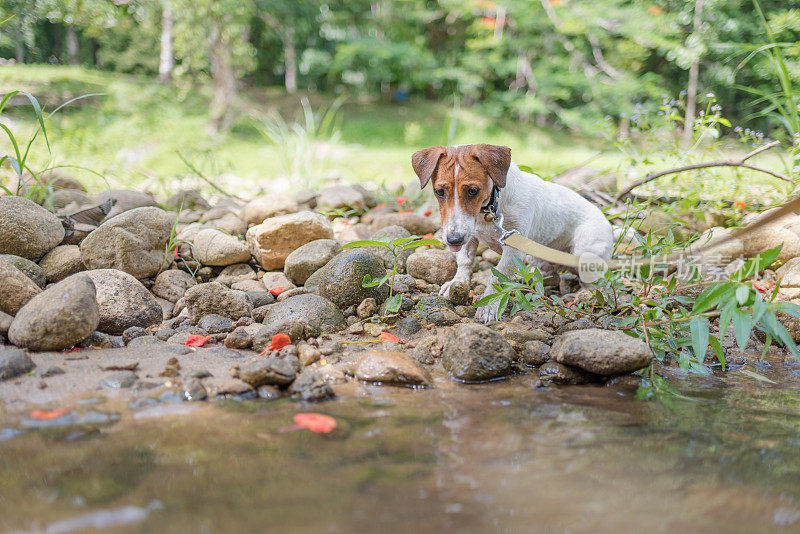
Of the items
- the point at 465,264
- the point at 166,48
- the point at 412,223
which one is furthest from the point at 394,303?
the point at 166,48

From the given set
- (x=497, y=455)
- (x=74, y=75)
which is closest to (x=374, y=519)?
(x=497, y=455)

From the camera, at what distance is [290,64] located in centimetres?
1983

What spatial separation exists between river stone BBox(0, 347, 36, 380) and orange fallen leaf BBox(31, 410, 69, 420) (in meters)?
0.40

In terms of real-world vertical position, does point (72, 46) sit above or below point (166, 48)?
below

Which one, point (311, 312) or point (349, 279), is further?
point (349, 279)

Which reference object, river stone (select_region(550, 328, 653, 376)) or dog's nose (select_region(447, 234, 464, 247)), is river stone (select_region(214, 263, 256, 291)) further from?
river stone (select_region(550, 328, 653, 376))

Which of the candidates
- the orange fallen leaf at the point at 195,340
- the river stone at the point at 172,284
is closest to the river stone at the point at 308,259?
the river stone at the point at 172,284

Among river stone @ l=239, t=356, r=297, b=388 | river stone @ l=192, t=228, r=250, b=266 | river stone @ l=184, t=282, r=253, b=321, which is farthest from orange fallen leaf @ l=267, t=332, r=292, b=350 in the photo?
river stone @ l=192, t=228, r=250, b=266

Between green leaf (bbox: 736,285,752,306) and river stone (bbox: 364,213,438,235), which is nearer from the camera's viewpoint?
green leaf (bbox: 736,285,752,306)

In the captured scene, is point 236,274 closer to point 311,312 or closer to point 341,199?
point 311,312

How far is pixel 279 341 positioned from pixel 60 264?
5.87 feet

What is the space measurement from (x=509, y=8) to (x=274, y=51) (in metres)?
8.67

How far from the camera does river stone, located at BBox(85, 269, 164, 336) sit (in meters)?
3.14

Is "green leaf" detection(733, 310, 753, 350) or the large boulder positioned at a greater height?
"green leaf" detection(733, 310, 753, 350)
